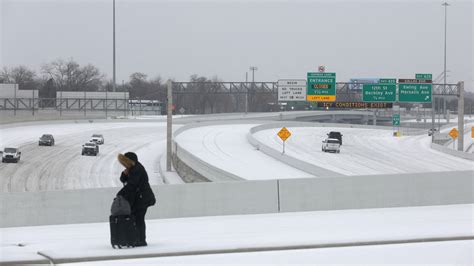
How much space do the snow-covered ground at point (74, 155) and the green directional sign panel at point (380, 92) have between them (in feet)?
53.9

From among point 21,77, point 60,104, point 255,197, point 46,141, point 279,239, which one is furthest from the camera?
point 21,77

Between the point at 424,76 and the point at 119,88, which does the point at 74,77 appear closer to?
the point at 119,88

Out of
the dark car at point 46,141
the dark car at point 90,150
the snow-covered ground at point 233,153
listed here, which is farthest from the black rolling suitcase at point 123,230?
the dark car at point 46,141

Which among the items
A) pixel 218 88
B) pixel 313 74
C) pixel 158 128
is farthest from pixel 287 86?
pixel 158 128

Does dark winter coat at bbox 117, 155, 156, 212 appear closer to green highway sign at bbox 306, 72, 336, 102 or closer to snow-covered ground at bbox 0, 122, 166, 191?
snow-covered ground at bbox 0, 122, 166, 191

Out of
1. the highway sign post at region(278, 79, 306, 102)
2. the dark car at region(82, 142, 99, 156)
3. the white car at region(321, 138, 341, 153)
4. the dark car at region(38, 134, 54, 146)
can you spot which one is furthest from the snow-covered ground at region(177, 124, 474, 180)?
the dark car at region(38, 134, 54, 146)

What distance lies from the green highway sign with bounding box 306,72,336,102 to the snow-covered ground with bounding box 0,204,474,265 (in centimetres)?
3618

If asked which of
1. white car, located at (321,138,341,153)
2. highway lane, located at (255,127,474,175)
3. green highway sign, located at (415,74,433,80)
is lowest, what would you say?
highway lane, located at (255,127,474,175)

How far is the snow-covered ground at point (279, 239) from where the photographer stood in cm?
1063

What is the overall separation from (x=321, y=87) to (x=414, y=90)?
284 inches

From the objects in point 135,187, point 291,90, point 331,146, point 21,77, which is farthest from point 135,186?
point 21,77

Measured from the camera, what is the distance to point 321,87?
53594mm

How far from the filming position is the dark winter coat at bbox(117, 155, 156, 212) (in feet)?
36.6

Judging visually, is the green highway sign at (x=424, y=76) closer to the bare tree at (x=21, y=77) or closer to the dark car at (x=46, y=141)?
the dark car at (x=46, y=141)
